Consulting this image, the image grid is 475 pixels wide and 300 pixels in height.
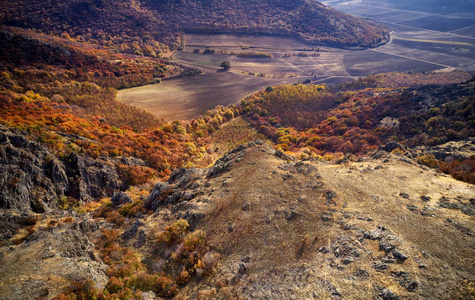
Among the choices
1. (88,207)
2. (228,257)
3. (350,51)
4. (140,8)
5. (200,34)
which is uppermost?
(140,8)

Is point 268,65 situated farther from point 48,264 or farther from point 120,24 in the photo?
point 48,264

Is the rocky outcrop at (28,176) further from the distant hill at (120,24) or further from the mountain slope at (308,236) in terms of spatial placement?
the distant hill at (120,24)

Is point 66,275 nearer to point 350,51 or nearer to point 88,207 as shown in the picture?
point 88,207

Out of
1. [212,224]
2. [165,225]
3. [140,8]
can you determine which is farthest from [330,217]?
[140,8]

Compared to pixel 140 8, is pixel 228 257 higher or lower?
lower

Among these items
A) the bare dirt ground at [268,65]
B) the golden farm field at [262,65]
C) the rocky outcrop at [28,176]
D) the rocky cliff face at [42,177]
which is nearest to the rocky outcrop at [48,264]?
the rocky outcrop at [28,176]

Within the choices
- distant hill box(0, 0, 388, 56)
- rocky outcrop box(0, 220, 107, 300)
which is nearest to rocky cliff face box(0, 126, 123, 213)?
rocky outcrop box(0, 220, 107, 300)
